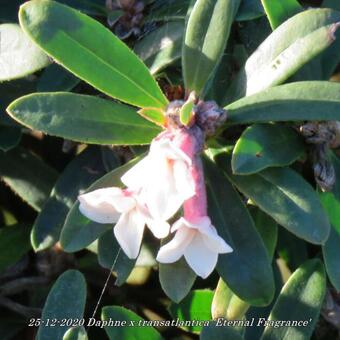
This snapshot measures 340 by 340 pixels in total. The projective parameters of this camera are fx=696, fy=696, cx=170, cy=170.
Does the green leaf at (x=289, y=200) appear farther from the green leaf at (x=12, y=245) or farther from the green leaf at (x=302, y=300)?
the green leaf at (x=12, y=245)

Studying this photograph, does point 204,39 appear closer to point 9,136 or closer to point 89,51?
point 89,51

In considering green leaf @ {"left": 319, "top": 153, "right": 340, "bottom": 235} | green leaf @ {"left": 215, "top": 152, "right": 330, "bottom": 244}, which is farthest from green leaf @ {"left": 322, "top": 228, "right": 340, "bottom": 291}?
green leaf @ {"left": 215, "top": 152, "right": 330, "bottom": 244}

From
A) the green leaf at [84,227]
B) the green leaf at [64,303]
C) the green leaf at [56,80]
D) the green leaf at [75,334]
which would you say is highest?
the green leaf at [56,80]

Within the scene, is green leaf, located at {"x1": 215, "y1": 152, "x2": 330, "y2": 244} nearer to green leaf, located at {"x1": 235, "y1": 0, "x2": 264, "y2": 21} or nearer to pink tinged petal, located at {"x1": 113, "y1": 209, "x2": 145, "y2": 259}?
pink tinged petal, located at {"x1": 113, "y1": 209, "x2": 145, "y2": 259}

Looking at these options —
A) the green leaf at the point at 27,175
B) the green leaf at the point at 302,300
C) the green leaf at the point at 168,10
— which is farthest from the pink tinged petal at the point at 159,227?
the green leaf at the point at 27,175

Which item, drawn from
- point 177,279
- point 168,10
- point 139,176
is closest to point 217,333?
point 177,279

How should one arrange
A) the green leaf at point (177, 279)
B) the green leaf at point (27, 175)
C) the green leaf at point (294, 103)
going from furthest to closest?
the green leaf at point (27, 175)
the green leaf at point (177, 279)
the green leaf at point (294, 103)
